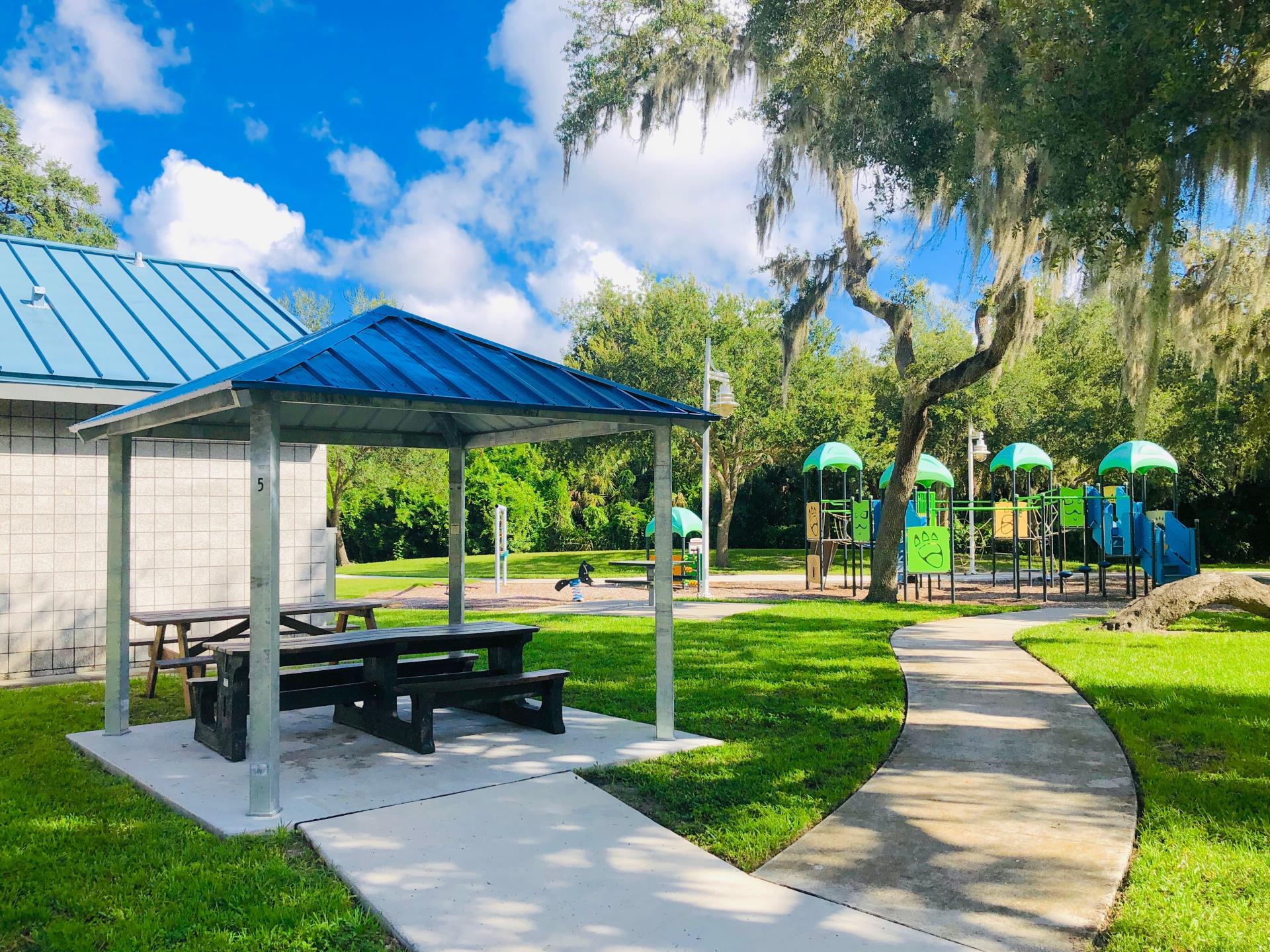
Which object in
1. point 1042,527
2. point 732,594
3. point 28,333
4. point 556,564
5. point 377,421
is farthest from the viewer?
point 556,564

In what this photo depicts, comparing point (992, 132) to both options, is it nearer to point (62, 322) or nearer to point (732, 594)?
point (62, 322)

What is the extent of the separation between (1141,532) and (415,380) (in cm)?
1546

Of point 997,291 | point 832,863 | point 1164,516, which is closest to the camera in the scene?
point 832,863

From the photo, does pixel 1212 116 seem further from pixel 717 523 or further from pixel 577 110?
pixel 717 523

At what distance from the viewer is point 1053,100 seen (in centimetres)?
625

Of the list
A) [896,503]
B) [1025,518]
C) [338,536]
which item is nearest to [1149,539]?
[1025,518]

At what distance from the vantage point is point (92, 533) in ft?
32.2

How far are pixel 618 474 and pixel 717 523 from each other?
869 cm

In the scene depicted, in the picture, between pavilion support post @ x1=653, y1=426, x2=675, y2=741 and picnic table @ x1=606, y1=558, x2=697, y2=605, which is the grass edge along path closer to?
pavilion support post @ x1=653, y1=426, x2=675, y2=741

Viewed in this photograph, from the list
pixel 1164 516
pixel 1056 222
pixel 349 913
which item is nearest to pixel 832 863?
pixel 349 913

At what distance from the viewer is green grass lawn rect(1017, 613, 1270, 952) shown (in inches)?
148

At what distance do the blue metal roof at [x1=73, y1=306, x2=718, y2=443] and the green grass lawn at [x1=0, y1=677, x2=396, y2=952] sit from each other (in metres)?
2.18

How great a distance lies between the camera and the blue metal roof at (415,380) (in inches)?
199

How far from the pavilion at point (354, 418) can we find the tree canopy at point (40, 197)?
26.2 m
